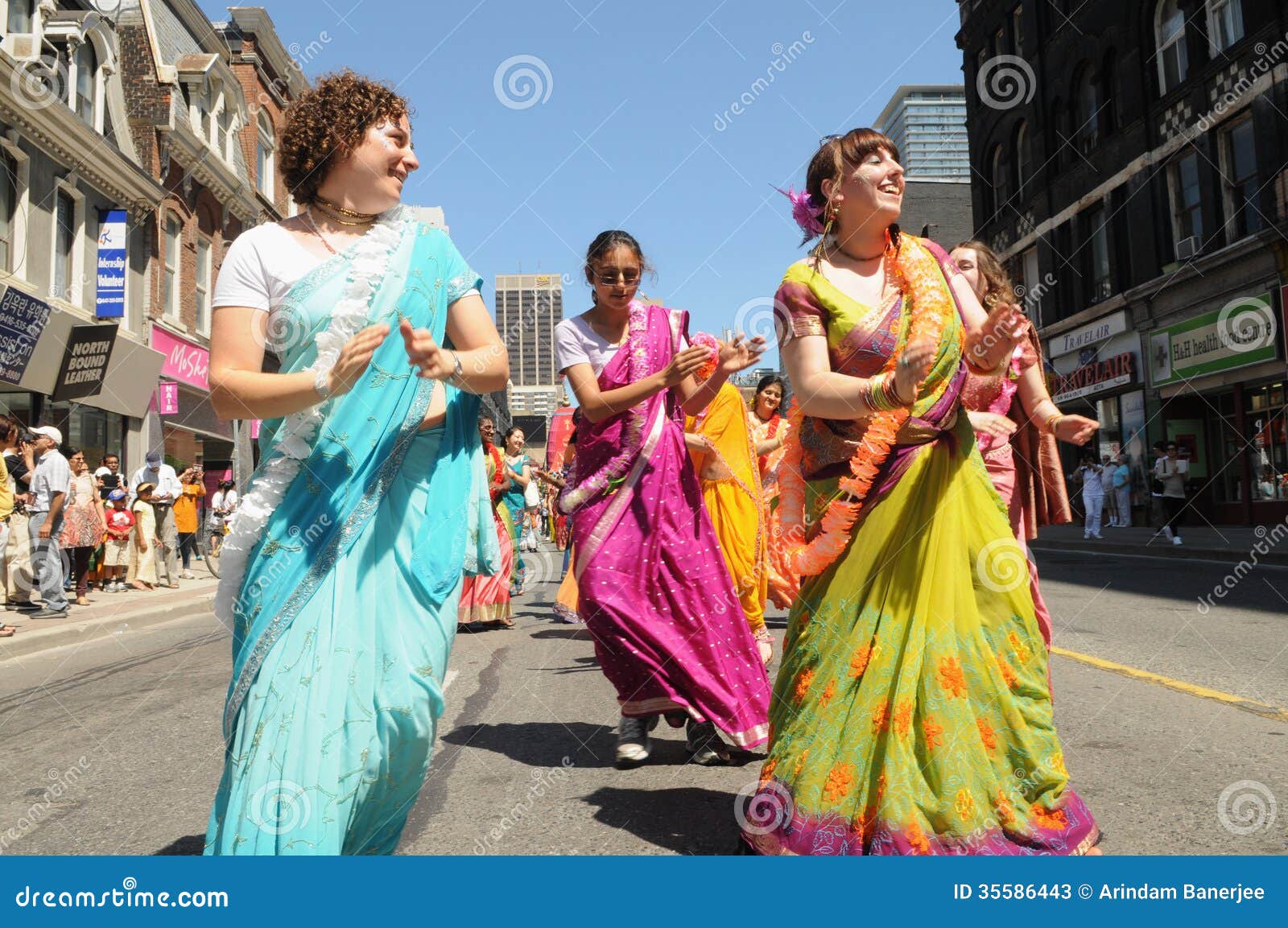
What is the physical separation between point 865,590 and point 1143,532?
22.2 m

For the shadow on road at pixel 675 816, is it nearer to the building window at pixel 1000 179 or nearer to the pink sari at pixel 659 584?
the pink sari at pixel 659 584

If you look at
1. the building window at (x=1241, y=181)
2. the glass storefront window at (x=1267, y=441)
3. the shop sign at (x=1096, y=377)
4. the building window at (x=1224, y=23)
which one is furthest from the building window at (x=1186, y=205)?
the glass storefront window at (x=1267, y=441)

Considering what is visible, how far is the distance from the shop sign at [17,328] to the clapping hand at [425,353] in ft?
54.4

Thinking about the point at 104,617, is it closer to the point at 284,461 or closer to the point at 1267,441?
the point at 284,461

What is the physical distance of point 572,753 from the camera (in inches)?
174

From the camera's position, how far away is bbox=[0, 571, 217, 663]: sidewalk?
912 centimetres

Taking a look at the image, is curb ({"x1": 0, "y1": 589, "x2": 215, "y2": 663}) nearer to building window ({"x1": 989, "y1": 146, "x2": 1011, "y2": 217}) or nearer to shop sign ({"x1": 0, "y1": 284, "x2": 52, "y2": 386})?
shop sign ({"x1": 0, "y1": 284, "x2": 52, "y2": 386})

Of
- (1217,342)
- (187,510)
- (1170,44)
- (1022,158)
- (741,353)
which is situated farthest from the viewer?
(1022,158)

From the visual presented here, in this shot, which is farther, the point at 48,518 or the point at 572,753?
the point at 48,518

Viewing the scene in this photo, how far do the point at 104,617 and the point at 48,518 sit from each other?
1152mm

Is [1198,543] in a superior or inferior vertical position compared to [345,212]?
inferior

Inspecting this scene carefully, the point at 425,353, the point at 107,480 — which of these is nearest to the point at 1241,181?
the point at 107,480

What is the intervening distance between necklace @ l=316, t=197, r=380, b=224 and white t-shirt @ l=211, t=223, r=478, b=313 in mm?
140
